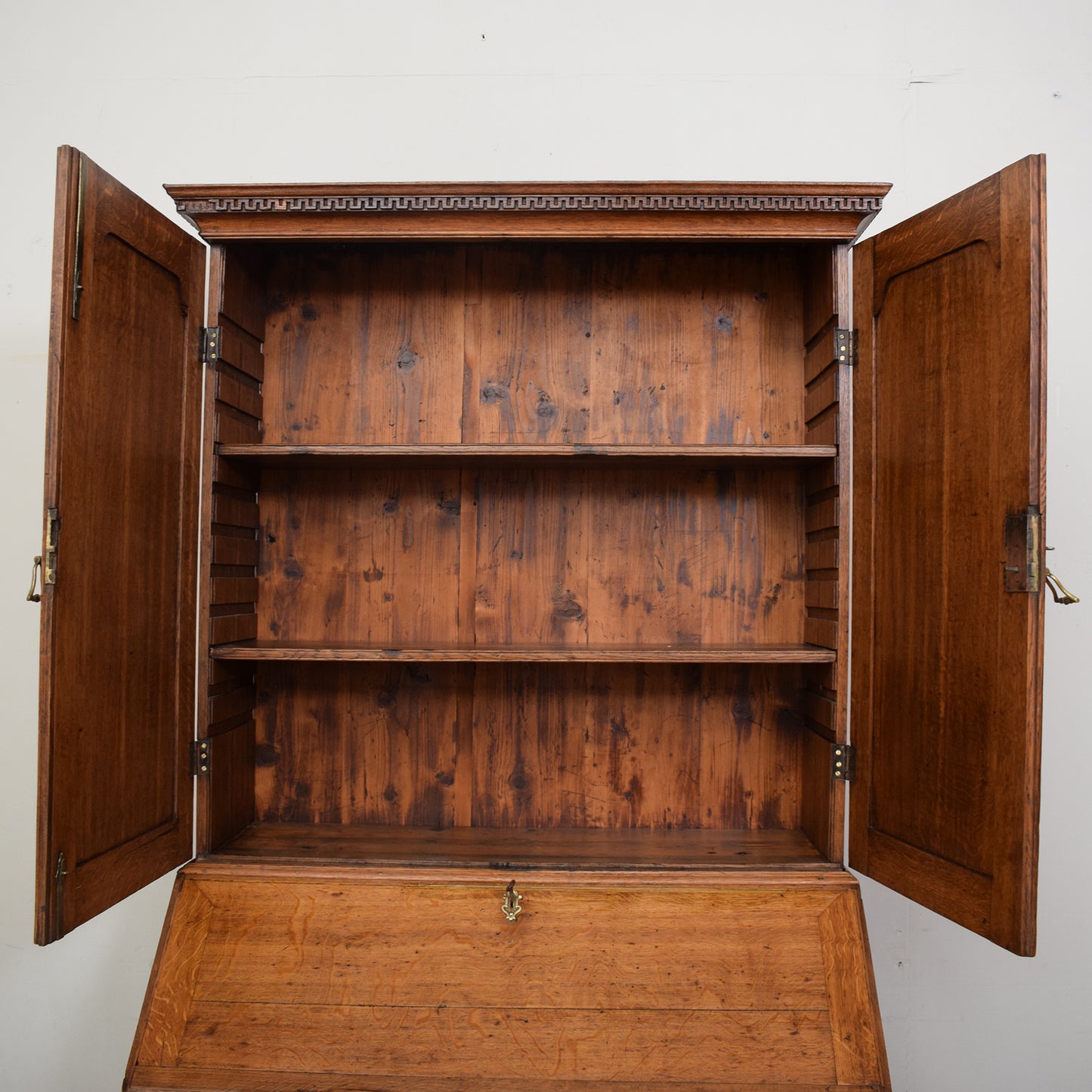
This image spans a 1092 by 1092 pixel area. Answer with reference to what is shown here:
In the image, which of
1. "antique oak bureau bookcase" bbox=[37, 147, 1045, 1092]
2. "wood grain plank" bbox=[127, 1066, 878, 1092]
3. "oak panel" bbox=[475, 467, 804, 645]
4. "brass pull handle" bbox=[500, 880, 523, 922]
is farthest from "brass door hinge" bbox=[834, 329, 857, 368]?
"wood grain plank" bbox=[127, 1066, 878, 1092]

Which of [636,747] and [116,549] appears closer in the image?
[116,549]

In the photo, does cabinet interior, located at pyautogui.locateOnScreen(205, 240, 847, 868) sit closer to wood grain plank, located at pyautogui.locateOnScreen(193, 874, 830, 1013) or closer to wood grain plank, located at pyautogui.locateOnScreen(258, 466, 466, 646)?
wood grain plank, located at pyautogui.locateOnScreen(258, 466, 466, 646)

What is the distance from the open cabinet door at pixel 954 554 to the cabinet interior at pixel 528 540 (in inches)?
11.6

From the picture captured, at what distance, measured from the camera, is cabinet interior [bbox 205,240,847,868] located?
76.3 inches

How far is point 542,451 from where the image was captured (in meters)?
1.64

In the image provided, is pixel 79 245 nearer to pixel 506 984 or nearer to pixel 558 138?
pixel 558 138

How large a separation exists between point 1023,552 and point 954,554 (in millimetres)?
→ 144

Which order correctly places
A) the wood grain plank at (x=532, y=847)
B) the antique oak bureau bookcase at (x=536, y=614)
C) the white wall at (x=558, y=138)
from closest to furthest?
1. the antique oak bureau bookcase at (x=536, y=614)
2. the wood grain plank at (x=532, y=847)
3. the white wall at (x=558, y=138)

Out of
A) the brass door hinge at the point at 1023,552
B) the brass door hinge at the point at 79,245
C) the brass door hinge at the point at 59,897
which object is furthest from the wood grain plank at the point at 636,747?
the brass door hinge at the point at 79,245

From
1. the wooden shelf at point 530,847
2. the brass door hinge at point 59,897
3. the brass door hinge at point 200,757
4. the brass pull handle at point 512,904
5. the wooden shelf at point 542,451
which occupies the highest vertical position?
the wooden shelf at point 542,451

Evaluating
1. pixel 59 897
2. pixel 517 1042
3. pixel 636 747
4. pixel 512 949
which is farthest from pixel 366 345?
pixel 517 1042

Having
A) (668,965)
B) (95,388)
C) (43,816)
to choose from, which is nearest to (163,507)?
(95,388)

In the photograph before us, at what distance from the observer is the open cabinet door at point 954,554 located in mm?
1309

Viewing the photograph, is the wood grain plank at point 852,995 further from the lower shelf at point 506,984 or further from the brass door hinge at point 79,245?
the brass door hinge at point 79,245
